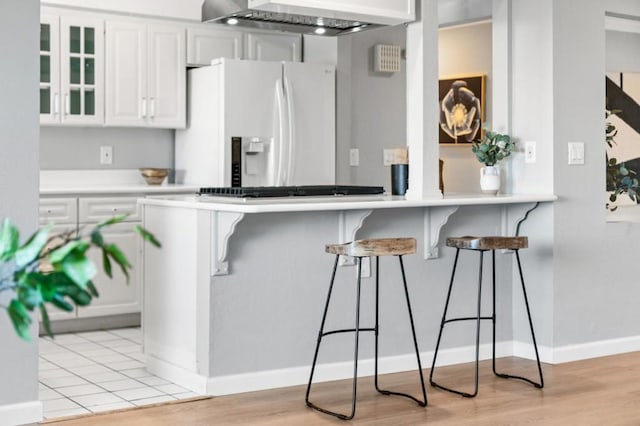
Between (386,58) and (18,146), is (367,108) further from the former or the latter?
(18,146)

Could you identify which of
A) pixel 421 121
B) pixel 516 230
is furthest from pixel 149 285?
pixel 516 230

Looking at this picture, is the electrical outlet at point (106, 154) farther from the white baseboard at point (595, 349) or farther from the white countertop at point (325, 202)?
the white baseboard at point (595, 349)

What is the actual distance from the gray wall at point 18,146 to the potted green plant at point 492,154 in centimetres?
234

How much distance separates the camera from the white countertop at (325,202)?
3834mm

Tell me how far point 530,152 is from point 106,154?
2.94m

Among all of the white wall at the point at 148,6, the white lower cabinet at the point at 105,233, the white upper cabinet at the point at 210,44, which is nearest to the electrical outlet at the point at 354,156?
the white upper cabinet at the point at 210,44

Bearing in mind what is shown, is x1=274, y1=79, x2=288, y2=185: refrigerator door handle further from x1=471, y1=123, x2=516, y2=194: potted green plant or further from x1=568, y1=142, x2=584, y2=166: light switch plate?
x1=568, y1=142, x2=584, y2=166: light switch plate

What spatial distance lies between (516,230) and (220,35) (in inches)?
104

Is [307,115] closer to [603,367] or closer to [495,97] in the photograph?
[495,97]

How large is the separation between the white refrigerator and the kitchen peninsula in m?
1.46

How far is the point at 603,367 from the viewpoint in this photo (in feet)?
15.3

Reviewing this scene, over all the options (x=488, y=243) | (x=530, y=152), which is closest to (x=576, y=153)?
(x=530, y=152)

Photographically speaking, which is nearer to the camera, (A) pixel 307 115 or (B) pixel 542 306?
(B) pixel 542 306

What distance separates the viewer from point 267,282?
13.7 ft
